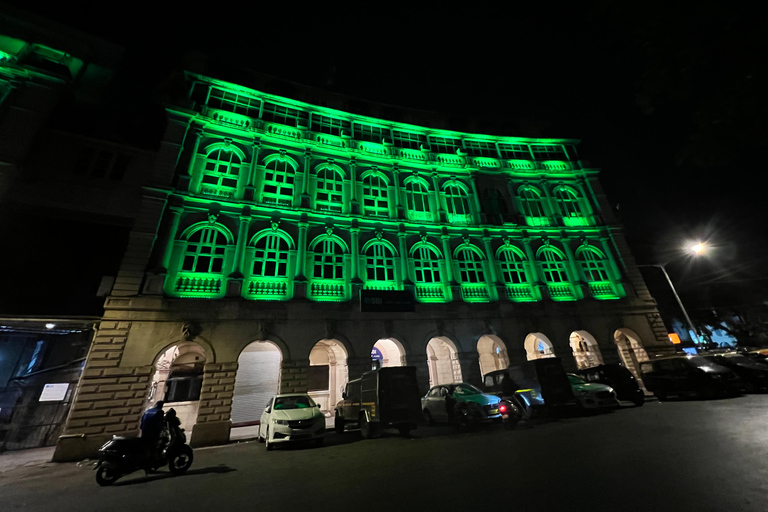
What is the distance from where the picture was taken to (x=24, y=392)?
36.4 ft

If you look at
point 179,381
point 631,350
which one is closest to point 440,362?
point 631,350

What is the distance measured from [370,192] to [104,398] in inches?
580

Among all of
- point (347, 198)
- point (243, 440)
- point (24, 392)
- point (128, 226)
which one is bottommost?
point (243, 440)

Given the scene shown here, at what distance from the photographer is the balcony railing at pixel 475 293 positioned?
16547 mm

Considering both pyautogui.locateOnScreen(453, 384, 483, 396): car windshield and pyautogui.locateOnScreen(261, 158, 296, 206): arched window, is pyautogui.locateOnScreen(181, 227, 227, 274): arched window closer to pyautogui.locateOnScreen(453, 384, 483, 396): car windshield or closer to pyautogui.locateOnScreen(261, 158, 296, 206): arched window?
pyautogui.locateOnScreen(261, 158, 296, 206): arched window

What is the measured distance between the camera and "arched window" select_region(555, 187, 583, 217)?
68.0 ft

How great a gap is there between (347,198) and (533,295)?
1238 cm

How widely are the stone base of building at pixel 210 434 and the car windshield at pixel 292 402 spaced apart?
116 inches

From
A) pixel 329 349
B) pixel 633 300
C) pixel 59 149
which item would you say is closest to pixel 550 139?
pixel 633 300

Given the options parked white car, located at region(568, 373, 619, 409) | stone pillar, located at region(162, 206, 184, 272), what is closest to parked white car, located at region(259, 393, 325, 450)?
stone pillar, located at region(162, 206, 184, 272)

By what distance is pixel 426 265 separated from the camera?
1698 centimetres

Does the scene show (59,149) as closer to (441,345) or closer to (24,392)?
(24,392)

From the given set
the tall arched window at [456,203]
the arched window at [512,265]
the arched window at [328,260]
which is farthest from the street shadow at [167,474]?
the tall arched window at [456,203]

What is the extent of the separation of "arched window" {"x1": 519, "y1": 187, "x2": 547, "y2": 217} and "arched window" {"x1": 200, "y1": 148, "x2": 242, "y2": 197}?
18.3 meters
